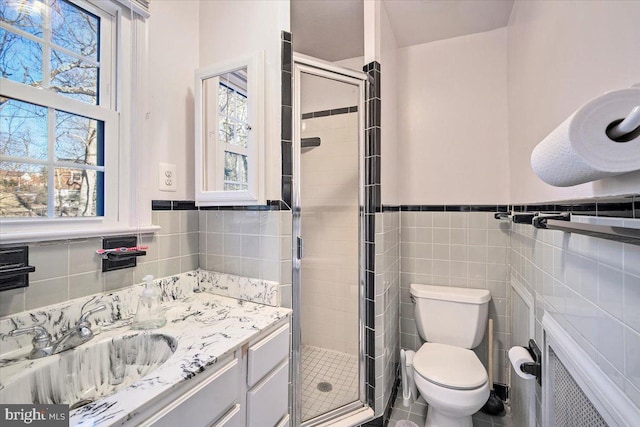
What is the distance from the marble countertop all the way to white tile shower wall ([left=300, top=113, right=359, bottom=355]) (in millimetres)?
454

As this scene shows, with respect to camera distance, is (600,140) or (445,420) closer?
(600,140)

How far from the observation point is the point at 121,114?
122 centimetres

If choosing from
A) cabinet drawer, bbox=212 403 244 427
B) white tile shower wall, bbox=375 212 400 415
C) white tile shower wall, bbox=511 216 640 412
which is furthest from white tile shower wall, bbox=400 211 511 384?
cabinet drawer, bbox=212 403 244 427

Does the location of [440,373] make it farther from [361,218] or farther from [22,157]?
[22,157]

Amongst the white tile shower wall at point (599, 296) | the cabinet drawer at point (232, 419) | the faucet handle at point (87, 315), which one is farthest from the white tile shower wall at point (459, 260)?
the faucet handle at point (87, 315)

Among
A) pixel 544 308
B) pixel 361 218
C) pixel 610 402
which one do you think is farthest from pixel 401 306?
pixel 610 402

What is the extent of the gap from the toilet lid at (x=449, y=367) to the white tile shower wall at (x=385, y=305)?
205 millimetres

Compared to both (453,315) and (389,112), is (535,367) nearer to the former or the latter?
(453,315)

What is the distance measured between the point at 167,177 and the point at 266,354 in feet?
3.27

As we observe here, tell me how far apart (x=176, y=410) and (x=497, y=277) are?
6.58 feet

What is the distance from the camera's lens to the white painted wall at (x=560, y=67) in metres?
0.63

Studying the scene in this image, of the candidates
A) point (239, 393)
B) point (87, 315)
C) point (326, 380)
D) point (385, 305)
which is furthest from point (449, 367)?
point (87, 315)

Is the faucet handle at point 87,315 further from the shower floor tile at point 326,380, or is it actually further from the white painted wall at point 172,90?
the shower floor tile at point 326,380

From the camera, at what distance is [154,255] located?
133 cm
